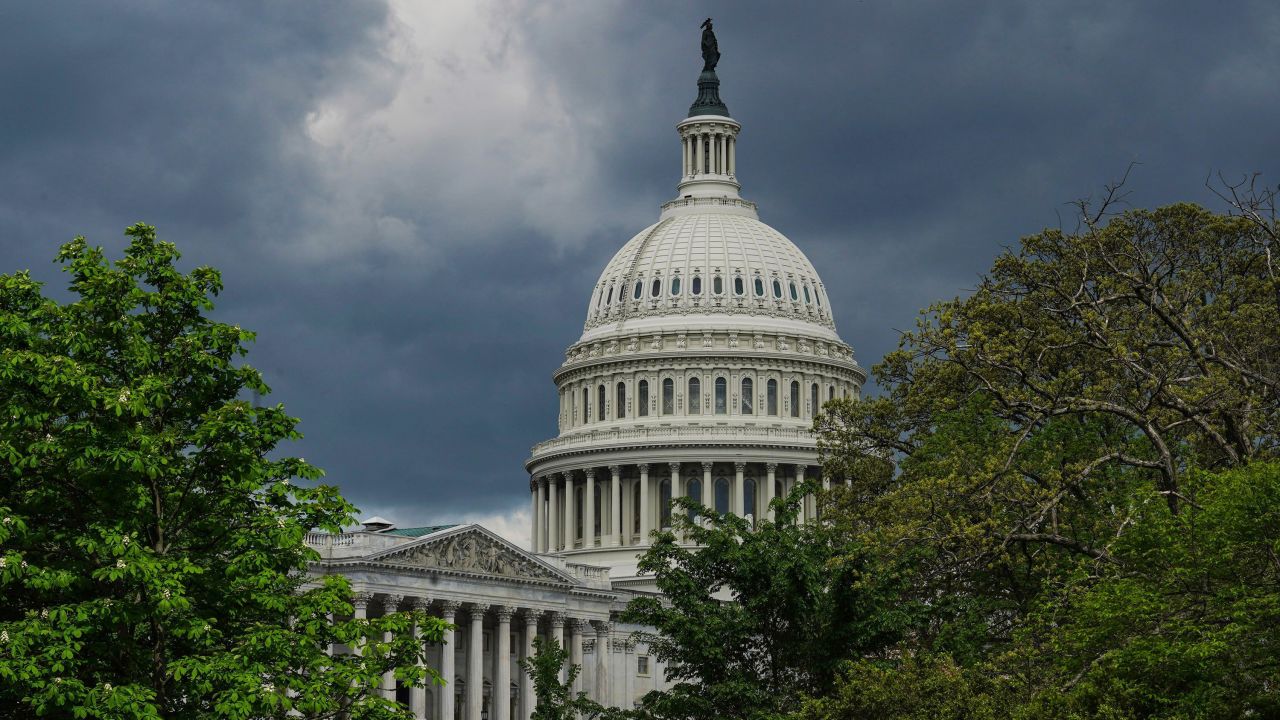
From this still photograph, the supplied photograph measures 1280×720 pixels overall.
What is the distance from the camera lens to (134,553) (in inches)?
1437

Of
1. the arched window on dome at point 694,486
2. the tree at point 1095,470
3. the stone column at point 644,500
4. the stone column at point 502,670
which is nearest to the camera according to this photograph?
the tree at point 1095,470

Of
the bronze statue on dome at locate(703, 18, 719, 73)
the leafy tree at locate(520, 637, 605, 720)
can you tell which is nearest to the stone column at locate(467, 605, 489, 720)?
the leafy tree at locate(520, 637, 605, 720)

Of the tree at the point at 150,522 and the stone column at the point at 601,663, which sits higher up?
the stone column at the point at 601,663

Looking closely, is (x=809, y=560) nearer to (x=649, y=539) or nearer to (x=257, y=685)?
(x=257, y=685)

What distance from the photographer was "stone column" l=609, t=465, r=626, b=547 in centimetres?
15712

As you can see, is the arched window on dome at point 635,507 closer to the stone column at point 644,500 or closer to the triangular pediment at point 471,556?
the stone column at point 644,500

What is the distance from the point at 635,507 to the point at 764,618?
99817mm

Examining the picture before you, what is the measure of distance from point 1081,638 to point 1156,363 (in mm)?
13935

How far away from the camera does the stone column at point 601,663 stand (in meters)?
126

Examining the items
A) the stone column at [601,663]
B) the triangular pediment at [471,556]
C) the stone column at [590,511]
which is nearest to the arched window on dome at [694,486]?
the stone column at [590,511]

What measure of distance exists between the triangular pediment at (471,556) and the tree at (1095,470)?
44.7m

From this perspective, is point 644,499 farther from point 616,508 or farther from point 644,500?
point 616,508

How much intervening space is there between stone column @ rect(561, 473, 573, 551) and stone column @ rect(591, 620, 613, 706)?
32.3 m

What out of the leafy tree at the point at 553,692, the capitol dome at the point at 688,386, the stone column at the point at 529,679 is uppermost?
the capitol dome at the point at 688,386
